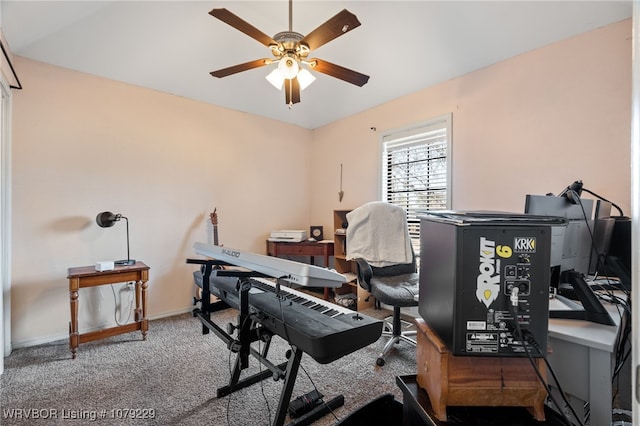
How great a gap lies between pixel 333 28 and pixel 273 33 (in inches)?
49.6

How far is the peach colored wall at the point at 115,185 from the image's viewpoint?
2525 mm

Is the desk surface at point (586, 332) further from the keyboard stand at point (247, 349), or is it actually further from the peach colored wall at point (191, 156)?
the peach colored wall at point (191, 156)

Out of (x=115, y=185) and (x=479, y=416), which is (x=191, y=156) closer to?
(x=115, y=185)

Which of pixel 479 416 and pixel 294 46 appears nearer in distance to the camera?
pixel 479 416

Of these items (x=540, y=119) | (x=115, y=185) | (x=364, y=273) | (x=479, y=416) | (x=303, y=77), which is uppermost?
(x=303, y=77)

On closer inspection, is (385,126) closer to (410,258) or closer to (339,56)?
(339,56)

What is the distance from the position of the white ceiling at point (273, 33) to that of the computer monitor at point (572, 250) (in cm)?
153

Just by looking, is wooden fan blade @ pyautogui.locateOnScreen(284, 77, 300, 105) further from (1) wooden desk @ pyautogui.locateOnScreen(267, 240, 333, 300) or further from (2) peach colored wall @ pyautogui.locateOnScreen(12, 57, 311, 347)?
(1) wooden desk @ pyautogui.locateOnScreen(267, 240, 333, 300)

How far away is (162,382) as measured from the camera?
2029 mm

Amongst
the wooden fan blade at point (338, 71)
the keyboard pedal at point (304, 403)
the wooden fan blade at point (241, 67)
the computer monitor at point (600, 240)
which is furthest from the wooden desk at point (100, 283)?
the computer monitor at point (600, 240)

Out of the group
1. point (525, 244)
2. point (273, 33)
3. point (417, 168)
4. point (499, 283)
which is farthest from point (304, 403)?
point (273, 33)

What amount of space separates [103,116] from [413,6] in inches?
118

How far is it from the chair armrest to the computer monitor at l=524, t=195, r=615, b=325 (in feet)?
4.23

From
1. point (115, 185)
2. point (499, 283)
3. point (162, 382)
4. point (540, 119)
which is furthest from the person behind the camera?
point (115, 185)
